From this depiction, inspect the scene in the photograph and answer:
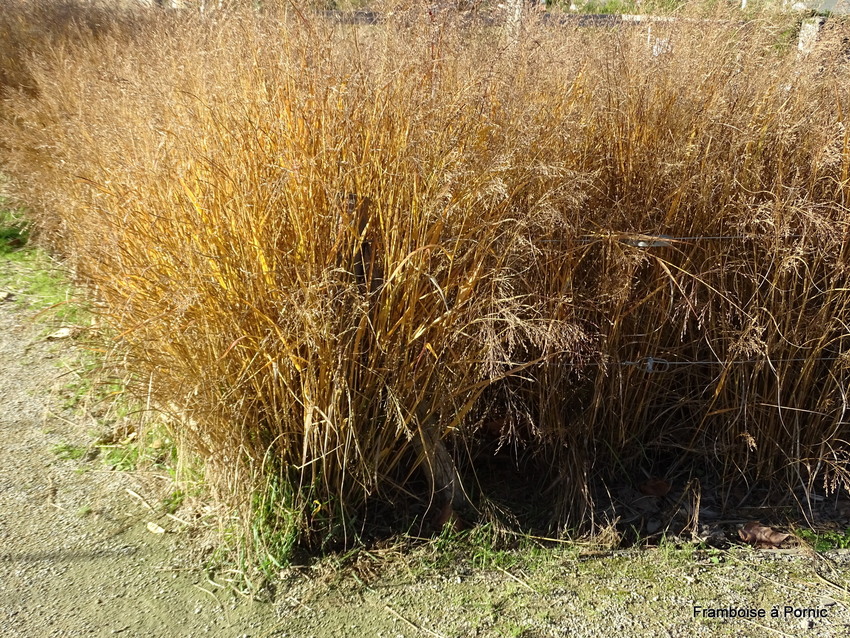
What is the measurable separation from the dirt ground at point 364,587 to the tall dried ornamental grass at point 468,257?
257 mm

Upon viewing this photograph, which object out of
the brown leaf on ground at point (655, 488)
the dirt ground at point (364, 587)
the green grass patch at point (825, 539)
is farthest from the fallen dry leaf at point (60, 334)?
the green grass patch at point (825, 539)

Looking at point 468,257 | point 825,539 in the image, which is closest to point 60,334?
point 468,257

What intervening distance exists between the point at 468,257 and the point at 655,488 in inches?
53.7

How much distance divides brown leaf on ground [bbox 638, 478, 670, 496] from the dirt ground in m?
0.32

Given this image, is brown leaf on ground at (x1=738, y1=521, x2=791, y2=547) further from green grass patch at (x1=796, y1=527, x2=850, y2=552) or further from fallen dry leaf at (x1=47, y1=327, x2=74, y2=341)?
fallen dry leaf at (x1=47, y1=327, x2=74, y2=341)

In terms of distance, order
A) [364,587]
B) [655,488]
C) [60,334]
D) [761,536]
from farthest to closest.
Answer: [60,334] → [655,488] → [761,536] → [364,587]

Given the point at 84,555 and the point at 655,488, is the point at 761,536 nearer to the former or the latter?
the point at 655,488

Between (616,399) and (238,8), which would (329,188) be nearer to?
(238,8)

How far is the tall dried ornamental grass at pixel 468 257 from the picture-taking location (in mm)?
2707

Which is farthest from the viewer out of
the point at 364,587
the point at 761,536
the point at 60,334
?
the point at 60,334

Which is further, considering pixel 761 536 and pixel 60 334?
pixel 60 334

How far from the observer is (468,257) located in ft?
9.27

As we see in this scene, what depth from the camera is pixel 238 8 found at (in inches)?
130

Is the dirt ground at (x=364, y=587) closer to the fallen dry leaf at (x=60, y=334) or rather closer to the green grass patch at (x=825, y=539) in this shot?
the green grass patch at (x=825, y=539)
